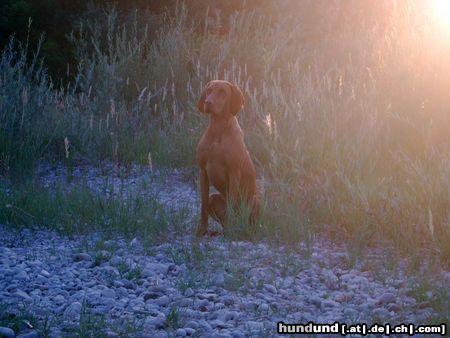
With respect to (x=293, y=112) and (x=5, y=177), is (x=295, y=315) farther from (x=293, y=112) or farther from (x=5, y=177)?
(x=5, y=177)

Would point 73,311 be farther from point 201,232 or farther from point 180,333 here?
point 201,232

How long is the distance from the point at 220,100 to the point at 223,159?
1.61 feet

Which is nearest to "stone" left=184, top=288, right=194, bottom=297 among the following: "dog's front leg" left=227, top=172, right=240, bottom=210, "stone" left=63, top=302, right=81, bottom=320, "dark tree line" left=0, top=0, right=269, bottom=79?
"stone" left=63, top=302, right=81, bottom=320

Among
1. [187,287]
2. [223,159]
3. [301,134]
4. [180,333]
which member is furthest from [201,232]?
[180,333]

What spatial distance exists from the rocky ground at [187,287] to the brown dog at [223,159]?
429 mm

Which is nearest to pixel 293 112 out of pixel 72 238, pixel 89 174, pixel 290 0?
pixel 89 174

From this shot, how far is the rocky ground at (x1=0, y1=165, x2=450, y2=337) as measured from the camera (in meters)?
3.78

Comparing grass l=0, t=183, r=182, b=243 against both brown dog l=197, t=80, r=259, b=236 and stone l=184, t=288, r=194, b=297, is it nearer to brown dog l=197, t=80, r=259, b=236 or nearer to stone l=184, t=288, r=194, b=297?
brown dog l=197, t=80, r=259, b=236

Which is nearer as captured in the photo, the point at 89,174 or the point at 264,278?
the point at 264,278

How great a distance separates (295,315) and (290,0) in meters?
11.6

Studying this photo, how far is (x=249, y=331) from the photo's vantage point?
370 centimetres

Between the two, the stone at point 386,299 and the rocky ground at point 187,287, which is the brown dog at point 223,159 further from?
the stone at point 386,299

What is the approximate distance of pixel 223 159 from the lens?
601 centimetres

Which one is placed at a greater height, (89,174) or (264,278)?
(264,278)
